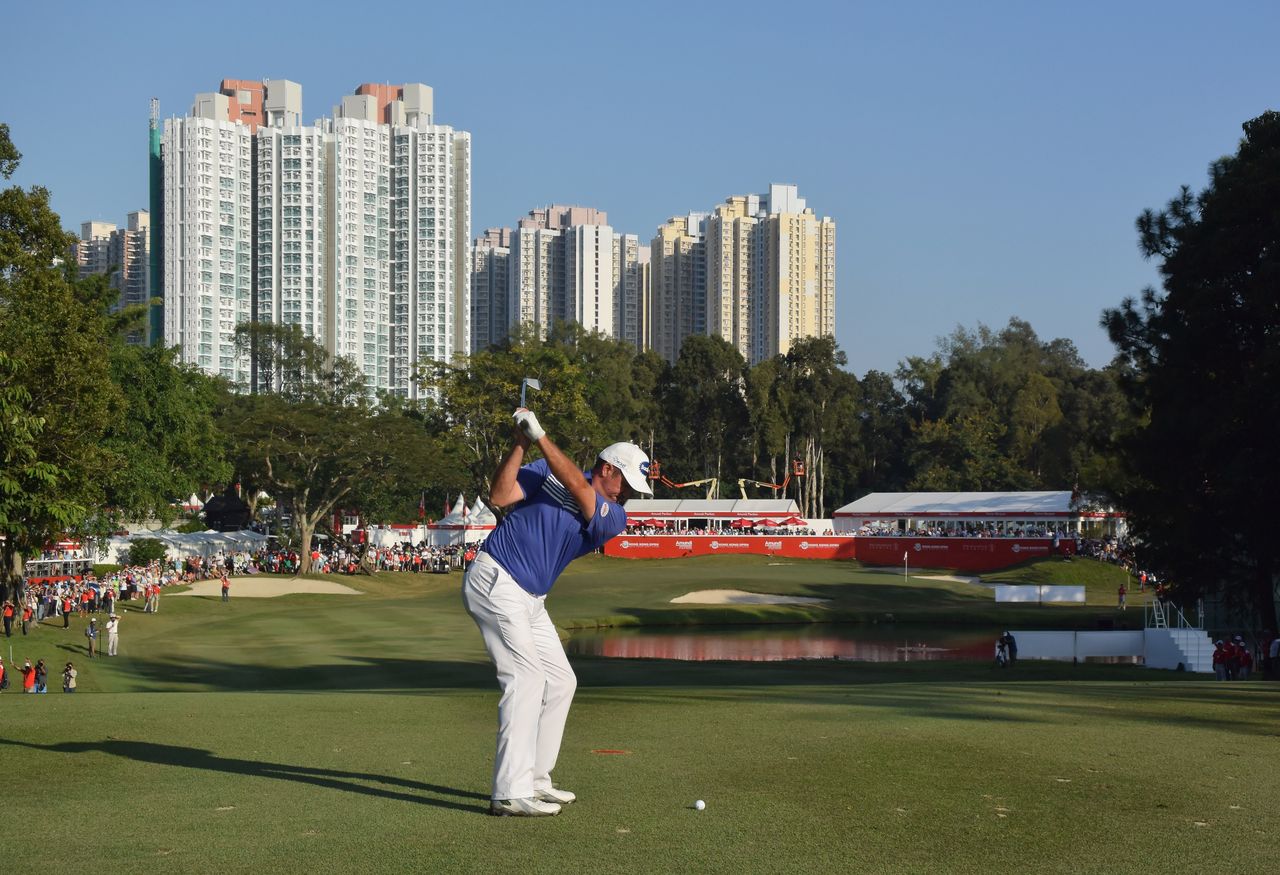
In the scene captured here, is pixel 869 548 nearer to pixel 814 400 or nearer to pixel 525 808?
pixel 814 400

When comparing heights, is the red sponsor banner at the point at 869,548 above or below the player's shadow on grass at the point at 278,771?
below

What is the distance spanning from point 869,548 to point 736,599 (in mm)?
30040

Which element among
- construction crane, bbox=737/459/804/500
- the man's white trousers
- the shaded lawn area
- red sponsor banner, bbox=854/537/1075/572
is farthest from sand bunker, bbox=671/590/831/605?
the man's white trousers

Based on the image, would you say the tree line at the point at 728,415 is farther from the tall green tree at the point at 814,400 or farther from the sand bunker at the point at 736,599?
the sand bunker at the point at 736,599

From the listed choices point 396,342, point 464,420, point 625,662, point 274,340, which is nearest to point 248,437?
point 464,420

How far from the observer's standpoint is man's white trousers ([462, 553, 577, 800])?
8227 millimetres

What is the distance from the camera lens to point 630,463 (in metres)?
8.71

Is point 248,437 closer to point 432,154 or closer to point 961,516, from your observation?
point 961,516

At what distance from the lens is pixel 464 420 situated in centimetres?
9156

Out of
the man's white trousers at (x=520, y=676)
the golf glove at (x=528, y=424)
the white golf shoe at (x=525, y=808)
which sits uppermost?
the golf glove at (x=528, y=424)

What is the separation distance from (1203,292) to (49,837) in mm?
36271

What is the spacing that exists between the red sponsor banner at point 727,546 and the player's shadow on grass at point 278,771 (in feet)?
271

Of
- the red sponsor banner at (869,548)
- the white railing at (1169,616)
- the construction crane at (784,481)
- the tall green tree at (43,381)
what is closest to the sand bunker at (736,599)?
the white railing at (1169,616)

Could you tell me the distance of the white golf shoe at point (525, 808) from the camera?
26.5ft
